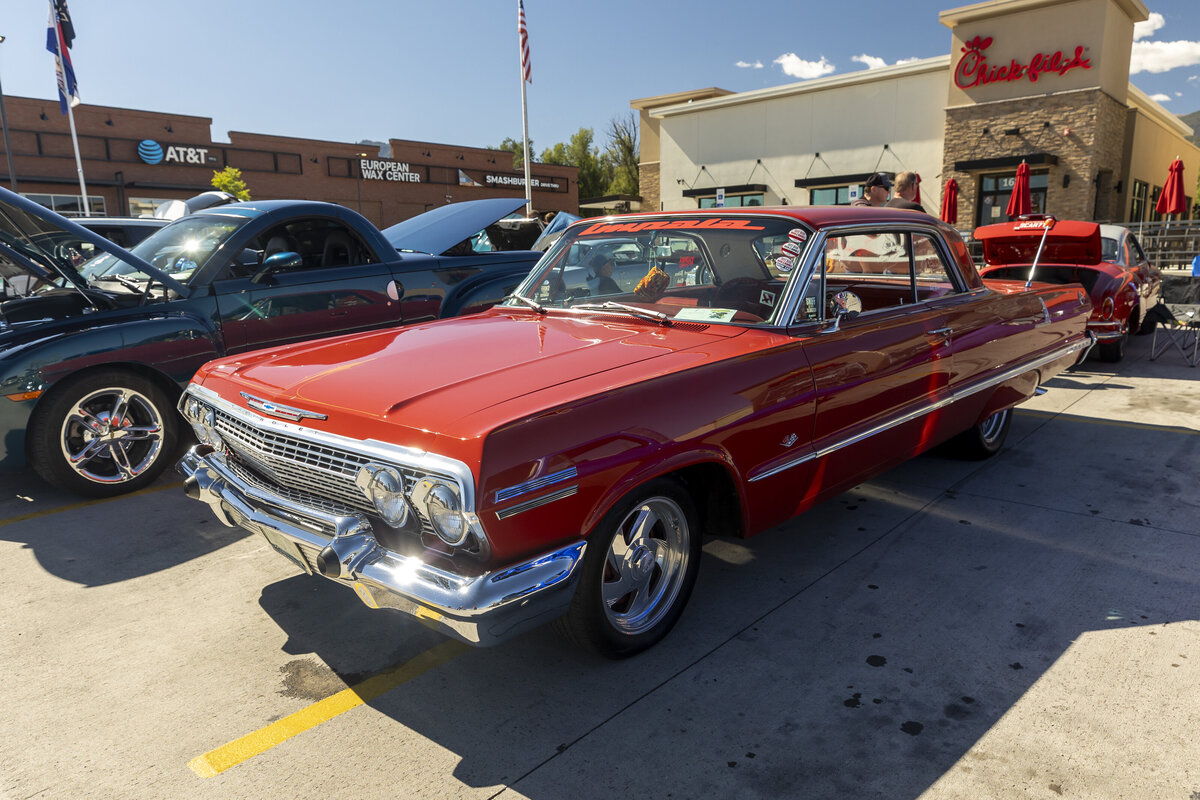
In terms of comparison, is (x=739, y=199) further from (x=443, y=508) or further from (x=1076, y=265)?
(x=443, y=508)

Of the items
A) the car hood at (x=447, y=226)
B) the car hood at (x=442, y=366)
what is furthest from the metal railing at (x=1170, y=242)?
the car hood at (x=442, y=366)

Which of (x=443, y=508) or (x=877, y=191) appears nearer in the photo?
(x=443, y=508)

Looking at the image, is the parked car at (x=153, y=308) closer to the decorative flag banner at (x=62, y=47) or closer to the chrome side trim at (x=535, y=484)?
the chrome side trim at (x=535, y=484)

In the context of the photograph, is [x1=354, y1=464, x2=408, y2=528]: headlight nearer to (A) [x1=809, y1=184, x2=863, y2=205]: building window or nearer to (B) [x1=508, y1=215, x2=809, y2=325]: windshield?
(B) [x1=508, y1=215, x2=809, y2=325]: windshield

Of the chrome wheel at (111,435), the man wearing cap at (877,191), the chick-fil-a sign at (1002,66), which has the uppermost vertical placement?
the chick-fil-a sign at (1002,66)

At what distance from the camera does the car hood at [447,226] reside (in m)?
7.04

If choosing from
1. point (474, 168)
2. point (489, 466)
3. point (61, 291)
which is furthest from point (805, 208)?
point (474, 168)

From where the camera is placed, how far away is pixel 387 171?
3794cm

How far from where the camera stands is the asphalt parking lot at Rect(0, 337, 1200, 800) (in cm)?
235

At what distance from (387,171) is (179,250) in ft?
113

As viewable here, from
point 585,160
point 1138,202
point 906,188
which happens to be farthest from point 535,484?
point 585,160

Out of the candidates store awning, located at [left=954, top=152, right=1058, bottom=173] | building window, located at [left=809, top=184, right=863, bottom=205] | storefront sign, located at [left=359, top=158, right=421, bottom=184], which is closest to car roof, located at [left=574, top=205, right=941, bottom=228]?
store awning, located at [left=954, top=152, right=1058, bottom=173]

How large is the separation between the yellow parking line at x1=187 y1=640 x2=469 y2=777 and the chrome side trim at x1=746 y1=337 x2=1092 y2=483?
1.40 m

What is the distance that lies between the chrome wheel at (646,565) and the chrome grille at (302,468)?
0.74 meters
